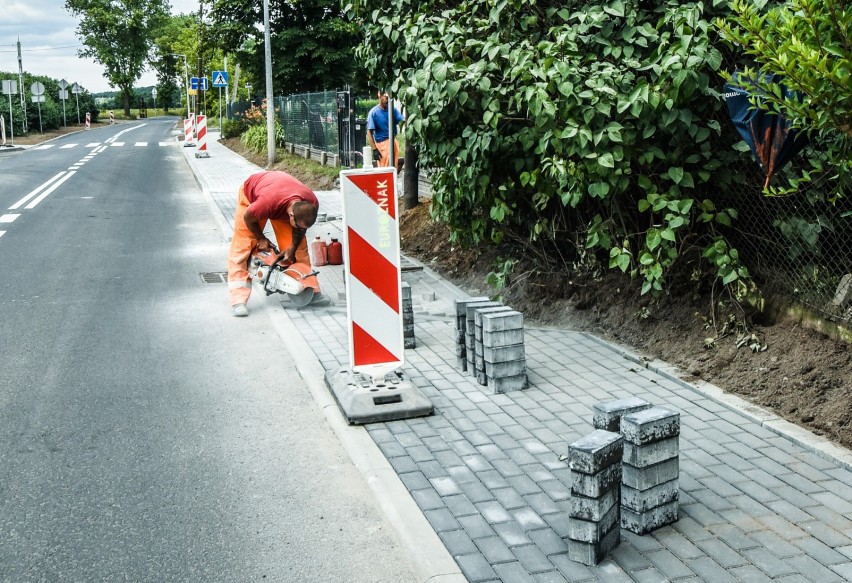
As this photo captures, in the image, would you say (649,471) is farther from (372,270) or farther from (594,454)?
(372,270)

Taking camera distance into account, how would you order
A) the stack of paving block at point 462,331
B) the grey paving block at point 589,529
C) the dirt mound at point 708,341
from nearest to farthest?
the grey paving block at point 589,529
the dirt mound at point 708,341
the stack of paving block at point 462,331

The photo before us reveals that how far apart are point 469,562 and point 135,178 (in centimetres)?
2467

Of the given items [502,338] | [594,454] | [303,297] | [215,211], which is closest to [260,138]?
[215,211]

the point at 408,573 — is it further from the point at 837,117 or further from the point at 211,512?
the point at 837,117

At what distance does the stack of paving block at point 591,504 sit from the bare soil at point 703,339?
2.04 metres

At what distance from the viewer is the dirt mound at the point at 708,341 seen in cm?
610

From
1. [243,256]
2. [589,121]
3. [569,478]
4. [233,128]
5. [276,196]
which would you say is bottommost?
[569,478]

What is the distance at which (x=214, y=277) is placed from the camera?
11.8 m

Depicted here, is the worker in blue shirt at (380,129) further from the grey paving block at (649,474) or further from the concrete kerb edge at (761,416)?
the grey paving block at (649,474)

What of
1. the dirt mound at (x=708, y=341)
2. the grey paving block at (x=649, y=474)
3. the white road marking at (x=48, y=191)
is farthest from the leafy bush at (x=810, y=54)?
the white road marking at (x=48, y=191)

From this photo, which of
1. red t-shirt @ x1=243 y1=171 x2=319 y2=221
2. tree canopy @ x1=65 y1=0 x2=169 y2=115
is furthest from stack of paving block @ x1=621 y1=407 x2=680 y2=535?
tree canopy @ x1=65 y1=0 x2=169 y2=115

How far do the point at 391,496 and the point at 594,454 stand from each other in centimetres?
128

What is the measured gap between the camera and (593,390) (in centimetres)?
678

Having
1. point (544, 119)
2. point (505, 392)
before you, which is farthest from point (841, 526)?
point (544, 119)
